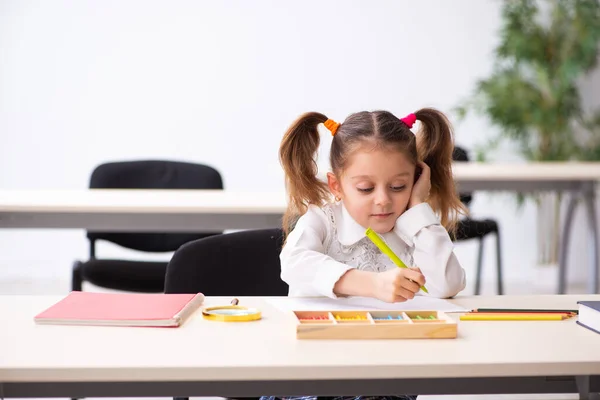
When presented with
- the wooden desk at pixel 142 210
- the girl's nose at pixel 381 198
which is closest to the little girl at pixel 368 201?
the girl's nose at pixel 381 198

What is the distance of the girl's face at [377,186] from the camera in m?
1.50

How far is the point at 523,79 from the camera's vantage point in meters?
5.05

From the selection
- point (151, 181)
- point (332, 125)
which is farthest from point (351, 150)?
point (151, 181)

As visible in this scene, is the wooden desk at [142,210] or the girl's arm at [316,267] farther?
the wooden desk at [142,210]

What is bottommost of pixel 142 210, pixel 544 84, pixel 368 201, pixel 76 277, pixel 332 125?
pixel 76 277

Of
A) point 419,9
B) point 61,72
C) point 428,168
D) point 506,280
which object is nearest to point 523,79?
point 419,9

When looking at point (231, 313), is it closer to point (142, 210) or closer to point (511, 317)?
point (511, 317)

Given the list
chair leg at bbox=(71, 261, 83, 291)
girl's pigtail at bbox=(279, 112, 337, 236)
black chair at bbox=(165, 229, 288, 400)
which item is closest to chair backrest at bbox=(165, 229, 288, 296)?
black chair at bbox=(165, 229, 288, 400)

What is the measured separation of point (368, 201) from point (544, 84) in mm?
3714

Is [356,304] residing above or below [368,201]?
below

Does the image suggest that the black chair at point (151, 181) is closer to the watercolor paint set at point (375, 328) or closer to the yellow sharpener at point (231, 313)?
the yellow sharpener at point (231, 313)

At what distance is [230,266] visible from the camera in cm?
172

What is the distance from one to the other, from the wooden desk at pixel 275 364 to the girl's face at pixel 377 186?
422 millimetres

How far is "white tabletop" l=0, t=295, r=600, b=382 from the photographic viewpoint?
3.19ft
